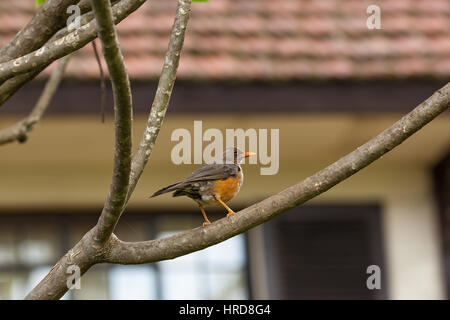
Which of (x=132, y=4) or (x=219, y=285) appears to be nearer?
(x=132, y=4)

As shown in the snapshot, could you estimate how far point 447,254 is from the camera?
6.65 metres

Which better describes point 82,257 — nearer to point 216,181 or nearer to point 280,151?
point 216,181

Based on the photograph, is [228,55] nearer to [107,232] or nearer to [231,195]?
[231,195]

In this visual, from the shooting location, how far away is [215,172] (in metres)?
3.48

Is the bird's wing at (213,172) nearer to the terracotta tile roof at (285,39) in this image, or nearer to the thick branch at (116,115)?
the thick branch at (116,115)

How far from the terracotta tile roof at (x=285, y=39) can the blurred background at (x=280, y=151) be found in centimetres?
1

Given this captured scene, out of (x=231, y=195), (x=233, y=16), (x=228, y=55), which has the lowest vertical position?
(x=231, y=195)

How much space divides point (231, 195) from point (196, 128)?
7.22ft

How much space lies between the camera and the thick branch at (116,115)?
5.65 feet

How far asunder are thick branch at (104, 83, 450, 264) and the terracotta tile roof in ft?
11.3

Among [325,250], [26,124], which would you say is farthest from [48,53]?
[325,250]

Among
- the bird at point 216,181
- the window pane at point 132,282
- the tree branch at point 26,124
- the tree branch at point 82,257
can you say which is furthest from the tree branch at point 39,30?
the window pane at point 132,282

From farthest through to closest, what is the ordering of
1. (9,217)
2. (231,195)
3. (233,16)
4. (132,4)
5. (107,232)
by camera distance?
(9,217)
(233,16)
(231,195)
(132,4)
(107,232)
